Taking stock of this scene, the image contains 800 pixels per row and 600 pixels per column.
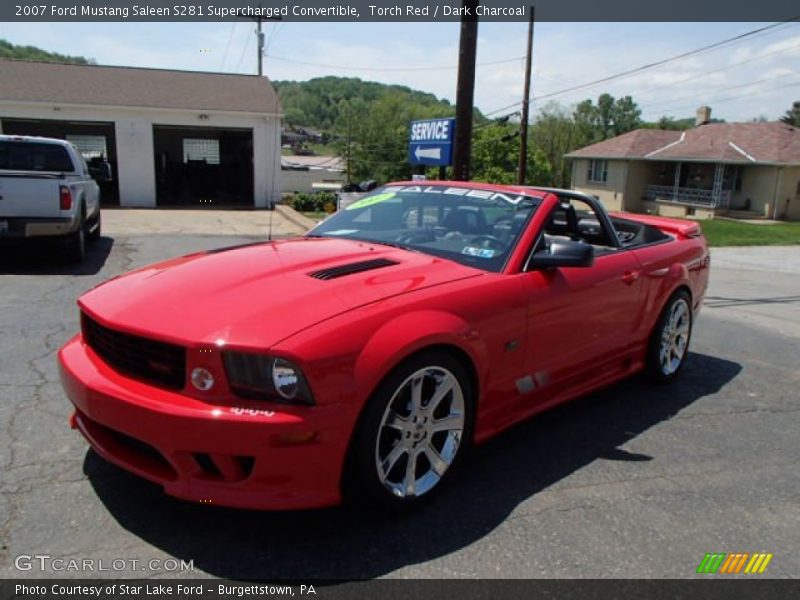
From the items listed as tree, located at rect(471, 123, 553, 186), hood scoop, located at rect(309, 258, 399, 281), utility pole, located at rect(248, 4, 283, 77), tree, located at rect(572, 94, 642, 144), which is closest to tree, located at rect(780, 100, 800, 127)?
tree, located at rect(572, 94, 642, 144)

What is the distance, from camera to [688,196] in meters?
38.5

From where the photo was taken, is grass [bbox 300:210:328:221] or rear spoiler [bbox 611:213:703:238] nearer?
rear spoiler [bbox 611:213:703:238]

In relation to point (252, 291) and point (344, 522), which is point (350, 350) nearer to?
point (252, 291)

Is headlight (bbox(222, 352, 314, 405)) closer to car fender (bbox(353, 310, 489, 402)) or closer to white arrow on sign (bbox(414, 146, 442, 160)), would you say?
car fender (bbox(353, 310, 489, 402))

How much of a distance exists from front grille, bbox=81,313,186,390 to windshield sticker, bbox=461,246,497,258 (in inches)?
69.0

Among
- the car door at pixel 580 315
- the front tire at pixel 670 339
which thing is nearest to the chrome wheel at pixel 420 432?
the car door at pixel 580 315

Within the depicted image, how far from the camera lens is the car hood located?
8.91ft

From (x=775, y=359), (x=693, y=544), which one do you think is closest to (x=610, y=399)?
(x=693, y=544)

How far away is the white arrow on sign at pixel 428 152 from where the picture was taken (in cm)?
1249

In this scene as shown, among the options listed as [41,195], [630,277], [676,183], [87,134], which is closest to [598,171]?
[676,183]

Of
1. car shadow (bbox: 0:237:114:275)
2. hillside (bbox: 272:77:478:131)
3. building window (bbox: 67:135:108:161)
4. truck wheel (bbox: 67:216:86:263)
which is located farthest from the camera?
hillside (bbox: 272:77:478:131)

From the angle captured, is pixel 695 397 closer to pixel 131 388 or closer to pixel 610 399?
pixel 610 399

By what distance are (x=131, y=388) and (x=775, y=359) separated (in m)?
5.81

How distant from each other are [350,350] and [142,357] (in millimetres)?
895
